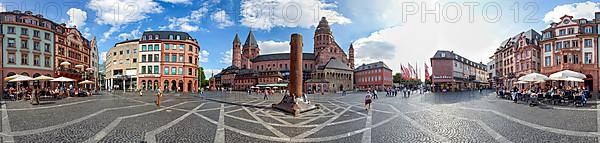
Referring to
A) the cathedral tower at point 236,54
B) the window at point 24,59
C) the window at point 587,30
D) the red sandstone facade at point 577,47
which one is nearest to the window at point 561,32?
the red sandstone facade at point 577,47

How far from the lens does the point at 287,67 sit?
4033 inches

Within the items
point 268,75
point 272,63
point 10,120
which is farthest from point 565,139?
point 272,63

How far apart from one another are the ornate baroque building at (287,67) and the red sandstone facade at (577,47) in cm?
4250

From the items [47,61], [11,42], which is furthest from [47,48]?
[11,42]

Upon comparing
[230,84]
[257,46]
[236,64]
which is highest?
[257,46]

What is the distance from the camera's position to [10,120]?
471 inches

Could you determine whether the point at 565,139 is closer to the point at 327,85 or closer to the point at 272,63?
the point at 327,85

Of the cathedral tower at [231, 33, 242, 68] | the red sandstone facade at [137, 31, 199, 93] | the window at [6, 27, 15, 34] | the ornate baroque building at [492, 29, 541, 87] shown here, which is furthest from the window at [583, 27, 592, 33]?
the cathedral tower at [231, 33, 242, 68]

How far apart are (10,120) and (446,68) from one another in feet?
247

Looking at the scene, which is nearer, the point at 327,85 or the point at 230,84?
the point at 327,85

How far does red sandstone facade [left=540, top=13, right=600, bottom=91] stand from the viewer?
134 ft

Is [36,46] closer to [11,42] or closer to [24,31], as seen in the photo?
[24,31]

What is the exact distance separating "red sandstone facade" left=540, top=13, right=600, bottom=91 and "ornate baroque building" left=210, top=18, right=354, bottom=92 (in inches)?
1673

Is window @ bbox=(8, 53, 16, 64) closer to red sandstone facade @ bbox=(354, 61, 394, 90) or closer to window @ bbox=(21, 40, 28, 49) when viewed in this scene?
window @ bbox=(21, 40, 28, 49)
